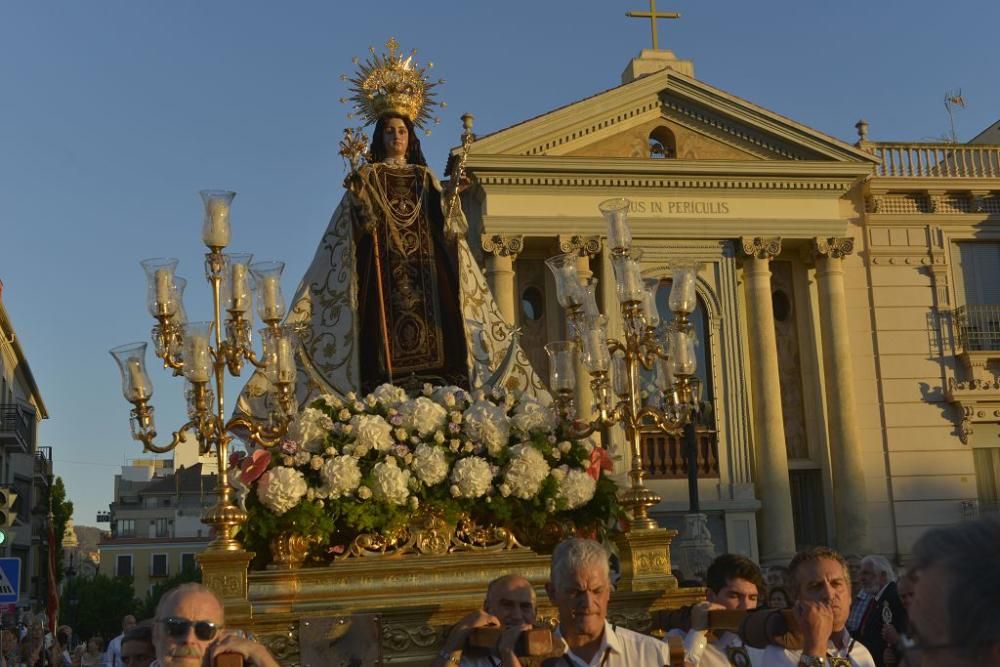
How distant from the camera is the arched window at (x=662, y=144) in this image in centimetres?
2389

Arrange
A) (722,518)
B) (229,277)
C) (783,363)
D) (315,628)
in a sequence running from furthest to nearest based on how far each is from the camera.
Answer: (783,363) → (722,518) → (229,277) → (315,628)

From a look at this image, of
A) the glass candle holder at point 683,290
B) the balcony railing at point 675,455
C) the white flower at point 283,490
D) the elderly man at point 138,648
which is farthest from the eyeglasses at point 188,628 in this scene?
the balcony railing at point 675,455

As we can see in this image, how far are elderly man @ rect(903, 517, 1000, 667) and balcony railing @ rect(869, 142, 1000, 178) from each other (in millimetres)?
24111

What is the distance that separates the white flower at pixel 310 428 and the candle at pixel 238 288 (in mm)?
670

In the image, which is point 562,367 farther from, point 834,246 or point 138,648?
point 834,246

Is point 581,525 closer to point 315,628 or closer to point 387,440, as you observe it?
point 387,440

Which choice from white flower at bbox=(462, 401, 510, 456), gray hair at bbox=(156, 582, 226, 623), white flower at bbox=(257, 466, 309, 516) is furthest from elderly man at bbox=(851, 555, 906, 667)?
gray hair at bbox=(156, 582, 226, 623)

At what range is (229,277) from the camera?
655 cm

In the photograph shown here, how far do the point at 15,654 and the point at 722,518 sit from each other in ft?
40.5

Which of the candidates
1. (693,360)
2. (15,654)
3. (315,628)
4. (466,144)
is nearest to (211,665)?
(315,628)

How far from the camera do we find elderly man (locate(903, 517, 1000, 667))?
167 cm

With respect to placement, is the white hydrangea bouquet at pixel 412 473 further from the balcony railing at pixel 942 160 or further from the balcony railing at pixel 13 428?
the balcony railing at pixel 13 428

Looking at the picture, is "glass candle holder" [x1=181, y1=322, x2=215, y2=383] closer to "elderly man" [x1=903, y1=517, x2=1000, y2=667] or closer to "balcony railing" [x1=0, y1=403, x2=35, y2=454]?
"elderly man" [x1=903, y1=517, x2=1000, y2=667]

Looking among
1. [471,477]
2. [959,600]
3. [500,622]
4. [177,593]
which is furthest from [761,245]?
[959,600]
